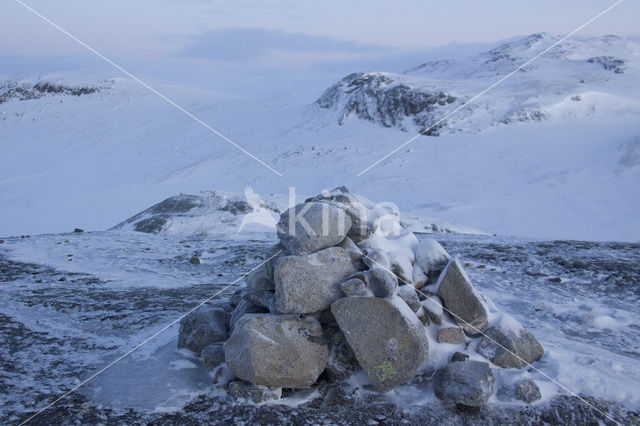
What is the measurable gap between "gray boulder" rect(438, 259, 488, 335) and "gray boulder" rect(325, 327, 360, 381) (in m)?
1.21

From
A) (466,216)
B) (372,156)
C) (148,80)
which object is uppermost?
(148,80)

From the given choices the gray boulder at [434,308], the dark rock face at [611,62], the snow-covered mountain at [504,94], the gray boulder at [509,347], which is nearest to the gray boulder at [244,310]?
the gray boulder at [434,308]

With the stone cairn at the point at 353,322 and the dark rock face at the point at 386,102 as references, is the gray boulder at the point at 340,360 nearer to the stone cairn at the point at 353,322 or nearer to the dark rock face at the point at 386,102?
the stone cairn at the point at 353,322

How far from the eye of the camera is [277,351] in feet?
15.2

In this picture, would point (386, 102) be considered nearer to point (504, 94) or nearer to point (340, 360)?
point (504, 94)

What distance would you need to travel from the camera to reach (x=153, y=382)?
4.93m

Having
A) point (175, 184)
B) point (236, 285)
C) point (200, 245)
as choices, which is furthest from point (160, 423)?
point (175, 184)

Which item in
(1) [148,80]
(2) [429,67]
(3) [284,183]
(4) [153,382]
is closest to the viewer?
(4) [153,382]

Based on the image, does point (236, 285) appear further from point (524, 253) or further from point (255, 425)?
point (524, 253)

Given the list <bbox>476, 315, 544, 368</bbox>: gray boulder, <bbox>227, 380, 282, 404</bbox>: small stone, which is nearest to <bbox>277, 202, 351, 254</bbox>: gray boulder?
<bbox>227, 380, 282, 404</bbox>: small stone

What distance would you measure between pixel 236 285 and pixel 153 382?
11.7ft

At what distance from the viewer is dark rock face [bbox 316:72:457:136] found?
26.6 m

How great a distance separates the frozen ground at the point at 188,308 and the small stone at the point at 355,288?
881mm

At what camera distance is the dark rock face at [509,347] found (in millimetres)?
4902
